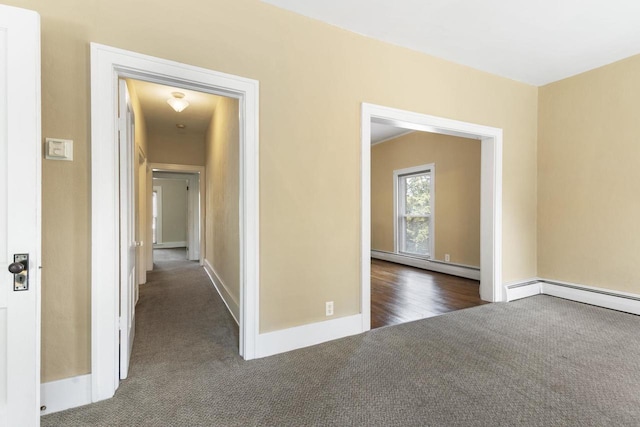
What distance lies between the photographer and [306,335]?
2451 mm

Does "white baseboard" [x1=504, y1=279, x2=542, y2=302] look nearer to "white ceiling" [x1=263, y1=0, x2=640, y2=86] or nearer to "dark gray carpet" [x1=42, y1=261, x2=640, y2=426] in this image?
"dark gray carpet" [x1=42, y1=261, x2=640, y2=426]

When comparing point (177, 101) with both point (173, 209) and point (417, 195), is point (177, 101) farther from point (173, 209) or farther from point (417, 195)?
point (173, 209)

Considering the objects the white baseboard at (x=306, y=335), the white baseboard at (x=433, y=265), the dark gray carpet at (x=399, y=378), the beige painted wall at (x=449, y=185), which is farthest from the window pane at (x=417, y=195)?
the white baseboard at (x=306, y=335)

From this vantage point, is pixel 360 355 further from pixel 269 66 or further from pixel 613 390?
pixel 269 66

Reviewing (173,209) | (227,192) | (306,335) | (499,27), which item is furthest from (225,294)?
(173,209)

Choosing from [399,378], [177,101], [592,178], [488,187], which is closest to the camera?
[399,378]

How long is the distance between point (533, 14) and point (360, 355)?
3148 mm

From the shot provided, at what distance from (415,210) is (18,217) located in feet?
19.9

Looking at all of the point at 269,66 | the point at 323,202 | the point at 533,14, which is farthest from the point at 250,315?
the point at 533,14

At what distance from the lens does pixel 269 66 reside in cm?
232

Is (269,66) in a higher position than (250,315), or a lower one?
higher

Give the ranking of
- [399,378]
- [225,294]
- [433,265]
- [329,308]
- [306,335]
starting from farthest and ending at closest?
[433,265] < [225,294] < [329,308] < [306,335] < [399,378]

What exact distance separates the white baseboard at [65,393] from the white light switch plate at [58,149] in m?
1.30

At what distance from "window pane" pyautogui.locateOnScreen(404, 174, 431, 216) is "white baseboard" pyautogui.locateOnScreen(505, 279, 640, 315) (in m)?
2.37
